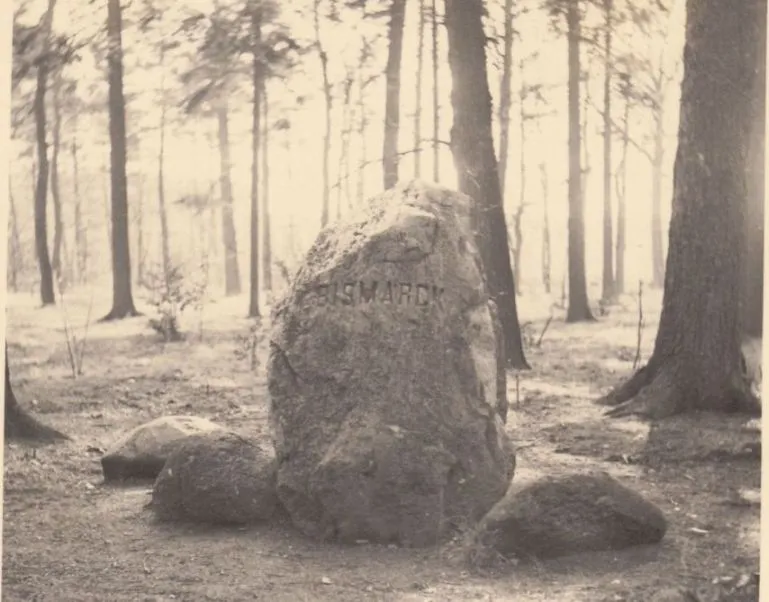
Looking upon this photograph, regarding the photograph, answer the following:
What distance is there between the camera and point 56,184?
5.48 m

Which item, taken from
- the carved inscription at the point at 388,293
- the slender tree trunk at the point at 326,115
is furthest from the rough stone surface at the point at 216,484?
the slender tree trunk at the point at 326,115

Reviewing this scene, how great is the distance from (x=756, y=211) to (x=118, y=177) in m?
3.76

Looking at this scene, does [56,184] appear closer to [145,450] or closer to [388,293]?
[145,450]

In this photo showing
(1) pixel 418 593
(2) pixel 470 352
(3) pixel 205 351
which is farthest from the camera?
(3) pixel 205 351

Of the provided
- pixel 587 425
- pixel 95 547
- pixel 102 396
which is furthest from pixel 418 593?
pixel 102 396

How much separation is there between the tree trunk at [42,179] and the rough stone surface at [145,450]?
0.86 meters

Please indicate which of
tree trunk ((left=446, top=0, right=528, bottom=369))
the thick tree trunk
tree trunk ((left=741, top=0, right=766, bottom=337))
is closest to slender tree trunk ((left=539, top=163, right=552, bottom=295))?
tree trunk ((left=446, top=0, right=528, bottom=369))

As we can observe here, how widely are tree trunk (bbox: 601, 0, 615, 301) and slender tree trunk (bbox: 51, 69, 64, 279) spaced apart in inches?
115

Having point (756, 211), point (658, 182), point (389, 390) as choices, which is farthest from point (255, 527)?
point (658, 182)

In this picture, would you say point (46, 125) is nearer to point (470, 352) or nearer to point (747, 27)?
point (470, 352)

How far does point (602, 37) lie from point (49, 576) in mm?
3852

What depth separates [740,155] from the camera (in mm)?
4426

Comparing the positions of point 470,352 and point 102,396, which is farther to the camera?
point 102,396

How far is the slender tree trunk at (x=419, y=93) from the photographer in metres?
5.16
